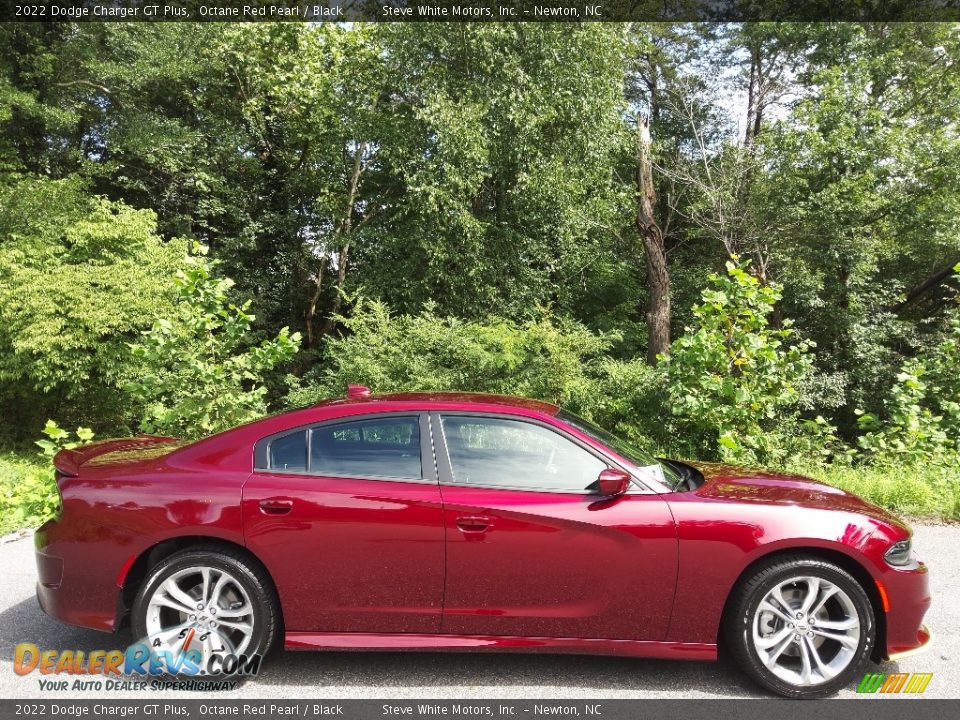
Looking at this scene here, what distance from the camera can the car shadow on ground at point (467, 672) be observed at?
333 cm

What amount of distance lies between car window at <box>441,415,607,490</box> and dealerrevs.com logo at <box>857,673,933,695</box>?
167cm

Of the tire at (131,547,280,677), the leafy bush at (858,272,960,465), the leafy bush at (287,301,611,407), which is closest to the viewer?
the tire at (131,547,280,677)

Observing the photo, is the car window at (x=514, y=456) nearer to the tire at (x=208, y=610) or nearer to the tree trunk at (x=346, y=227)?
the tire at (x=208, y=610)

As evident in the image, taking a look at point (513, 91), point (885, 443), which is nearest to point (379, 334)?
point (513, 91)

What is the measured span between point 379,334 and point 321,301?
375 inches

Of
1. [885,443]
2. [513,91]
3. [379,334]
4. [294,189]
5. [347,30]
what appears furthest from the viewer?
[294,189]

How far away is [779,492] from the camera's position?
360 centimetres

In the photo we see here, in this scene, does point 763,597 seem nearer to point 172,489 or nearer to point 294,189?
→ point 172,489

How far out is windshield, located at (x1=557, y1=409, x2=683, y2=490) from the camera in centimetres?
357

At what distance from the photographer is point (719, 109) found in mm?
20062

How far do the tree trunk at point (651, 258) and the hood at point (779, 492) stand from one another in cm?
1308

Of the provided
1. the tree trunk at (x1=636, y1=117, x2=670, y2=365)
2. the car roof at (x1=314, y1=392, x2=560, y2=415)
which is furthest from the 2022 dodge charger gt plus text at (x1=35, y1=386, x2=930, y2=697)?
the tree trunk at (x1=636, y1=117, x2=670, y2=365)

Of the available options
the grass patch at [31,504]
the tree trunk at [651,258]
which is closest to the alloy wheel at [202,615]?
the grass patch at [31,504]

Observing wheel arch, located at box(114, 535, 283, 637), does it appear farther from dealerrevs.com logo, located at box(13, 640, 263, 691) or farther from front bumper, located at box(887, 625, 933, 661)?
front bumper, located at box(887, 625, 933, 661)
